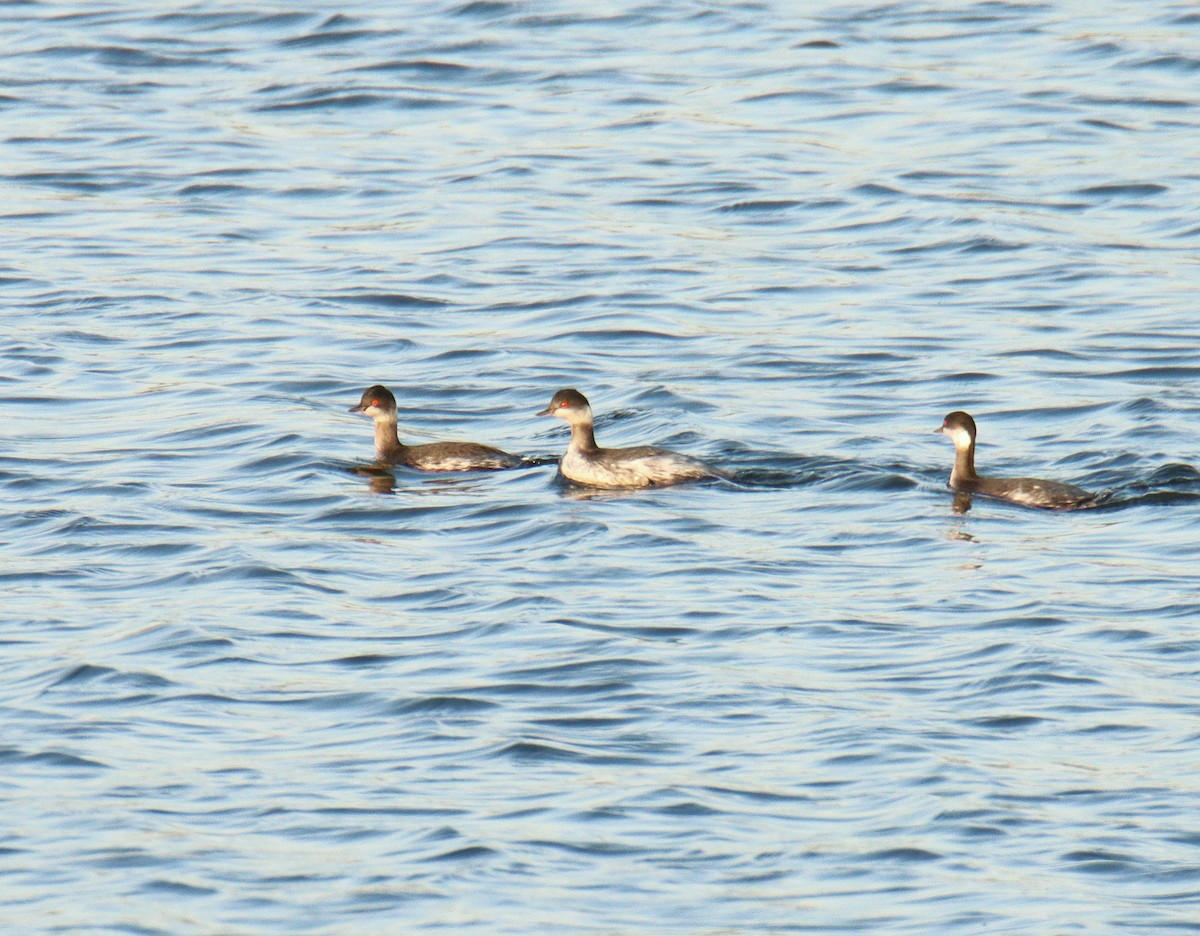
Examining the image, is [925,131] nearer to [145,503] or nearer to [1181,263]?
[1181,263]

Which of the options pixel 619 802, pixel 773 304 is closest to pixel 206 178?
pixel 773 304

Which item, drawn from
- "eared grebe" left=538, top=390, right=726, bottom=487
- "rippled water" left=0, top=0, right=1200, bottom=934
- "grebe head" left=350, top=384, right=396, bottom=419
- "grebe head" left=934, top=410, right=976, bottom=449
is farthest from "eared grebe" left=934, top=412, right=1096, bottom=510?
"grebe head" left=350, top=384, right=396, bottom=419

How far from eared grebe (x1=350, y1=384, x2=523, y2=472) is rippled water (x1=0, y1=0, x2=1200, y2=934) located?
0.14 m

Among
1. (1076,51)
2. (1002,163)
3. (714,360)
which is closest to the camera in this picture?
(714,360)

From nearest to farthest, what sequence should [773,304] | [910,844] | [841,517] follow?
[910,844] < [841,517] < [773,304]

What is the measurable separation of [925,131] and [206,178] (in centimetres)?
746

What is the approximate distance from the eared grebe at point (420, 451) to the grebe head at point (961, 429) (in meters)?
2.84

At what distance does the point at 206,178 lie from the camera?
24.1 m

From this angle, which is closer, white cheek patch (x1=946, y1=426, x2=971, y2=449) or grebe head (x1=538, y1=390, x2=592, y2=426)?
white cheek patch (x1=946, y1=426, x2=971, y2=449)

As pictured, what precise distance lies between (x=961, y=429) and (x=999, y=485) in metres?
0.43

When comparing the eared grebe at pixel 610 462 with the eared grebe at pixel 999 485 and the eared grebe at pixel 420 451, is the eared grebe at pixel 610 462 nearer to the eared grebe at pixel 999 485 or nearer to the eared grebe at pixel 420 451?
the eared grebe at pixel 420 451

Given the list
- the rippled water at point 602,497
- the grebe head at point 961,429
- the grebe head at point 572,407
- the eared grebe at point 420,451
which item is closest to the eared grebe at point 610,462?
the grebe head at point 572,407

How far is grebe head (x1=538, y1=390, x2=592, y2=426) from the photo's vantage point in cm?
1512

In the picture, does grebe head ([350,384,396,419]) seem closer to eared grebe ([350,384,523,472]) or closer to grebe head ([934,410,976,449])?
eared grebe ([350,384,523,472])
